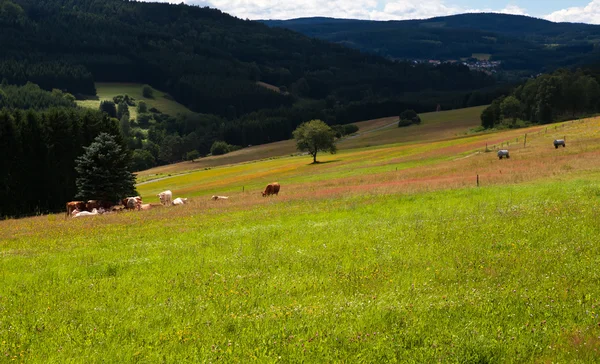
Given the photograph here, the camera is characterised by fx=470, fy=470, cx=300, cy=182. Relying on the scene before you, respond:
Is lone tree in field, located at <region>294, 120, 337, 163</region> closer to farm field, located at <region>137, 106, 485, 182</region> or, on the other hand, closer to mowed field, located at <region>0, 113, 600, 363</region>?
farm field, located at <region>137, 106, 485, 182</region>

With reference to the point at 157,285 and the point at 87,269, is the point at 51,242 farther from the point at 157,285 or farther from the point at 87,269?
the point at 157,285

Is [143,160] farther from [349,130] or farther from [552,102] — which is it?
[552,102]

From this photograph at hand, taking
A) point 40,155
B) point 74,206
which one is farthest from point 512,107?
point 74,206

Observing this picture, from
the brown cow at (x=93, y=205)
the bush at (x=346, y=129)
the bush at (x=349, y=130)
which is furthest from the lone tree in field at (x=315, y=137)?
the bush at (x=349, y=130)

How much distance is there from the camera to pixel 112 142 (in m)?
52.5

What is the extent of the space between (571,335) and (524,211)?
36.3 feet

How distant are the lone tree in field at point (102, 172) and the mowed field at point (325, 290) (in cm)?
3142

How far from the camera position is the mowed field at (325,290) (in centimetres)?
878

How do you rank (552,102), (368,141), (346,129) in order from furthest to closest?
(346,129) < (368,141) < (552,102)

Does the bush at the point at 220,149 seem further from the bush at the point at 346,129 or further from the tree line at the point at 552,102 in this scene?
the tree line at the point at 552,102

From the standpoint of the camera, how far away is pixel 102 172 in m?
51.7

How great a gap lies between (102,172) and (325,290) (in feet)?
150

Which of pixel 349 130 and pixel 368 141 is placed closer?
pixel 368 141

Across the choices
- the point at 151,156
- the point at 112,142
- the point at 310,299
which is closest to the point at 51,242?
the point at 310,299
